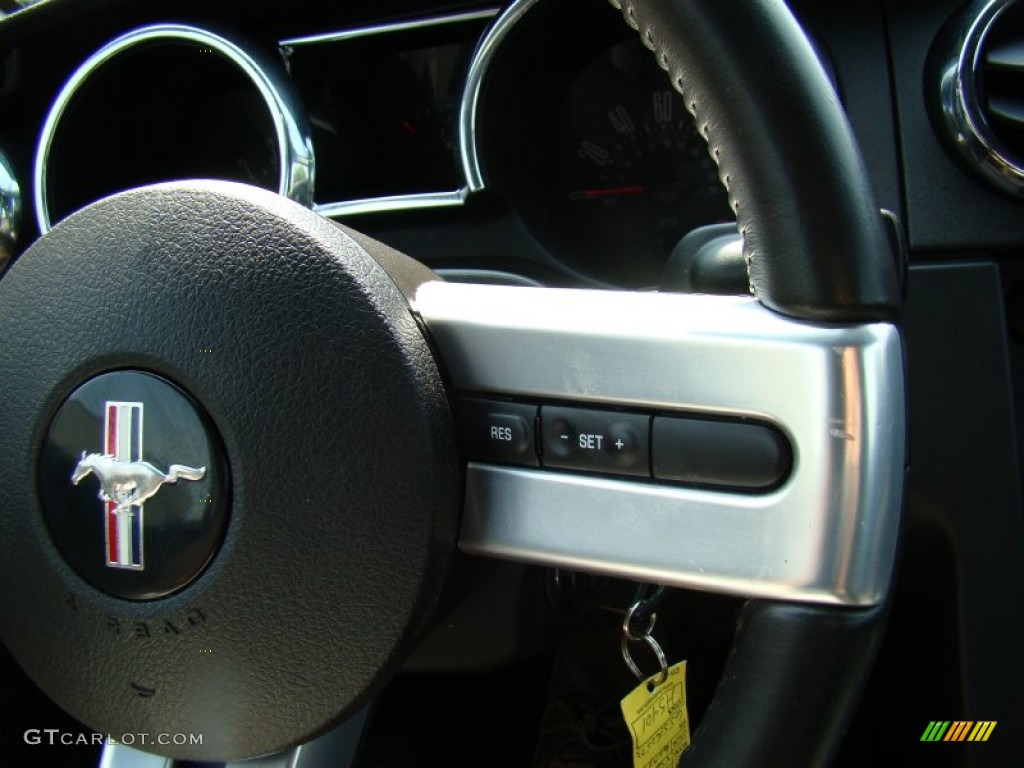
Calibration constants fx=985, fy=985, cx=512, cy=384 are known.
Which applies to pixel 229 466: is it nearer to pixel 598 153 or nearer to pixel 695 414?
pixel 695 414

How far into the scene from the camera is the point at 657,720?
66 centimetres

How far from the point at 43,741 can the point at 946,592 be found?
3.43 feet

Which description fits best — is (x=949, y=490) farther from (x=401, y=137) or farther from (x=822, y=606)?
(x=401, y=137)

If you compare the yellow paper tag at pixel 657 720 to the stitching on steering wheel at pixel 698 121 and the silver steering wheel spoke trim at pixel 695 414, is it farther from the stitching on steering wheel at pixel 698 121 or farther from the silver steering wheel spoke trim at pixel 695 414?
the stitching on steering wheel at pixel 698 121

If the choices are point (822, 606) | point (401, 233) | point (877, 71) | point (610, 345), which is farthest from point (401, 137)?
point (822, 606)

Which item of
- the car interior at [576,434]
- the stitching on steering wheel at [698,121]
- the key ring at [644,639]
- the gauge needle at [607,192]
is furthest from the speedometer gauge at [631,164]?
the stitching on steering wheel at [698,121]

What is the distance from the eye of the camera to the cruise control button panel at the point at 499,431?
1.79 feet

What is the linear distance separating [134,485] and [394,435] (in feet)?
0.53

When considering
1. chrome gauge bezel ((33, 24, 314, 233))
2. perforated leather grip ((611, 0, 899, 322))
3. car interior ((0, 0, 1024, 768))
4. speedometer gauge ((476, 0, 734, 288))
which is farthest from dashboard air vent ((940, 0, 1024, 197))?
chrome gauge bezel ((33, 24, 314, 233))

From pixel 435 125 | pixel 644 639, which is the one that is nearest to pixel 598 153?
pixel 435 125

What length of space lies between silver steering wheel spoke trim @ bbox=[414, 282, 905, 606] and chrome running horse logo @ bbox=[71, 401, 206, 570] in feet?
0.59

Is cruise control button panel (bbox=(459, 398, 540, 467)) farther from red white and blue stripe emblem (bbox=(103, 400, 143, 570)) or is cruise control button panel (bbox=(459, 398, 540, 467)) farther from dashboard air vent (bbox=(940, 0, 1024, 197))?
dashboard air vent (bbox=(940, 0, 1024, 197))

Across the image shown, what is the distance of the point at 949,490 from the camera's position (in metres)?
0.93

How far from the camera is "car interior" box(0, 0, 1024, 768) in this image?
45 centimetres
